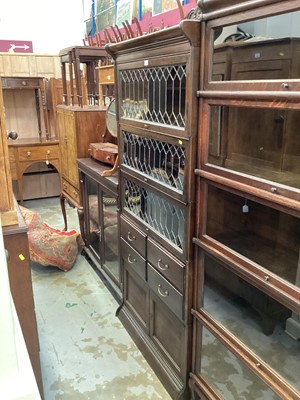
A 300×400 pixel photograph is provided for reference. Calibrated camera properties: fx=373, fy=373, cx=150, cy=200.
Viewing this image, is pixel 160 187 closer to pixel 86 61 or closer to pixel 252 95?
pixel 252 95

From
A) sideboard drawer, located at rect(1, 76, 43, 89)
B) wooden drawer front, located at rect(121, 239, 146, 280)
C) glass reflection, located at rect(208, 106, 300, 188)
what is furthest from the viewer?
sideboard drawer, located at rect(1, 76, 43, 89)

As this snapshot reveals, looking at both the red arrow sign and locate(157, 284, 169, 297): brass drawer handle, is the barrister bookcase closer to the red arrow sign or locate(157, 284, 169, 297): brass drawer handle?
locate(157, 284, 169, 297): brass drawer handle

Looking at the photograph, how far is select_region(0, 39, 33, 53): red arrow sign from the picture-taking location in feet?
17.3

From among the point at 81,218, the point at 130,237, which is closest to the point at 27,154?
the point at 81,218

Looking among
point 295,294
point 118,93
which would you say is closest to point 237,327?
point 295,294

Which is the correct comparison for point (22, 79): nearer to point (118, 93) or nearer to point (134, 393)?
point (118, 93)

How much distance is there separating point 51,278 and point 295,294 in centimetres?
240

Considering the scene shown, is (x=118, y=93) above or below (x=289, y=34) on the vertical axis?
below

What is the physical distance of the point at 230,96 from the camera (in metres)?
1.20

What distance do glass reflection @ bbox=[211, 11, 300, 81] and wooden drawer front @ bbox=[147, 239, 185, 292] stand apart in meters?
0.80

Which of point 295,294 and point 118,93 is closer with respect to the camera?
point 295,294

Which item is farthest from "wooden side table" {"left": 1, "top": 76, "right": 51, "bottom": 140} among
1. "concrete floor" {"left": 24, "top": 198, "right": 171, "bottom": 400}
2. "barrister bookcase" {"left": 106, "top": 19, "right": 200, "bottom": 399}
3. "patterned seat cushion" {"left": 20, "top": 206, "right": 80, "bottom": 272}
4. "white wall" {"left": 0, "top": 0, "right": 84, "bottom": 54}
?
"barrister bookcase" {"left": 106, "top": 19, "right": 200, "bottom": 399}

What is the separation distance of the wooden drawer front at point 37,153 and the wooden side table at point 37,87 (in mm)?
337

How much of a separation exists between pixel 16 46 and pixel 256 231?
5.13m
